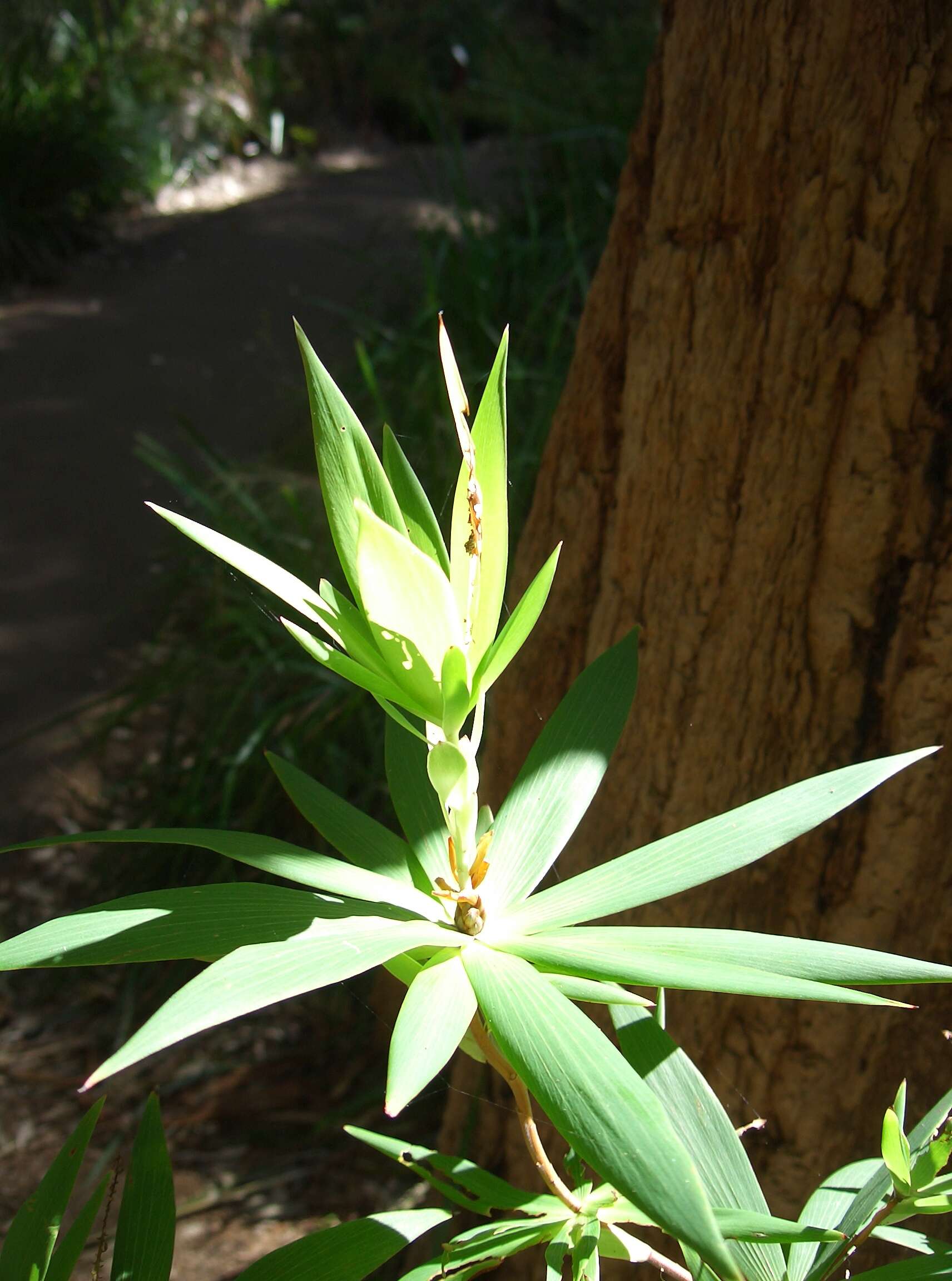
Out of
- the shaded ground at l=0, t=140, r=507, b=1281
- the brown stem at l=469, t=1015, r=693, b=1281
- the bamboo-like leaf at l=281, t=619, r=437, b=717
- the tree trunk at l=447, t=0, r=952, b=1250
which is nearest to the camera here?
the bamboo-like leaf at l=281, t=619, r=437, b=717

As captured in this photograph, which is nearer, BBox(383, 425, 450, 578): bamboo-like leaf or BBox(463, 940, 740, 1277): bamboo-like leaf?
BBox(463, 940, 740, 1277): bamboo-like leaf

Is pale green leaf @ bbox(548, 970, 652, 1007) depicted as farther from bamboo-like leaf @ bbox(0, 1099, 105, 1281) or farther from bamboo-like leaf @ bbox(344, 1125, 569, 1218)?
bamboo-like leaf @ bbox(0, 1099, 105, 1281)

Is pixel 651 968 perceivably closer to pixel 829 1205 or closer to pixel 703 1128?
pixel 703 1128

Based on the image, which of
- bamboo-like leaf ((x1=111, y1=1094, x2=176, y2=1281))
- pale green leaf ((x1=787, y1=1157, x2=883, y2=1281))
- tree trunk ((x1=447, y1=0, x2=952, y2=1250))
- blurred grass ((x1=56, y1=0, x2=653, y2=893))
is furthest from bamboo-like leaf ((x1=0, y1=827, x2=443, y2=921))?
blurred grass ((x1=56, y1=0, x2=653, y2=893))

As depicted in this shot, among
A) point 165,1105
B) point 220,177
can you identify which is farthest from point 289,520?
point 220,177

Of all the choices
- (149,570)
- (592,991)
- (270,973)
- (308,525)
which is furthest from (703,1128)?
(149,570)

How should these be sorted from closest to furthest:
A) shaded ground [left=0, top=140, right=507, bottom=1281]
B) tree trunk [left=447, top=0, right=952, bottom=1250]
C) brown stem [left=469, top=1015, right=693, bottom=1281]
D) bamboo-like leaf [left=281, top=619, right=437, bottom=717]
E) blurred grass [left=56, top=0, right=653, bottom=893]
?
bamboo-like leaf [left=281, top=619, right=437, bottom=717] < brown stem [left=469, top=1015, right=693, bottom=1281] < tree trunk [left=447, top=0, right=952, bottom=1250] < shaded ground [left=0, top=140, right=507, bottom=1281] < blurred grass [left=56, top=0, right=653, bottom=893]

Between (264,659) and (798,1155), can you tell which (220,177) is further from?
(798,1155)

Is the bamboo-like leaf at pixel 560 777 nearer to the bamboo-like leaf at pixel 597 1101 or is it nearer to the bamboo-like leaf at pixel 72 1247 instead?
the bamboo-like leaf at pixel 597 1101

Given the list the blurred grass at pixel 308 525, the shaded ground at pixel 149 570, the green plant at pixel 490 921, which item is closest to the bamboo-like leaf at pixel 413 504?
the green plant at pixel 490 921
